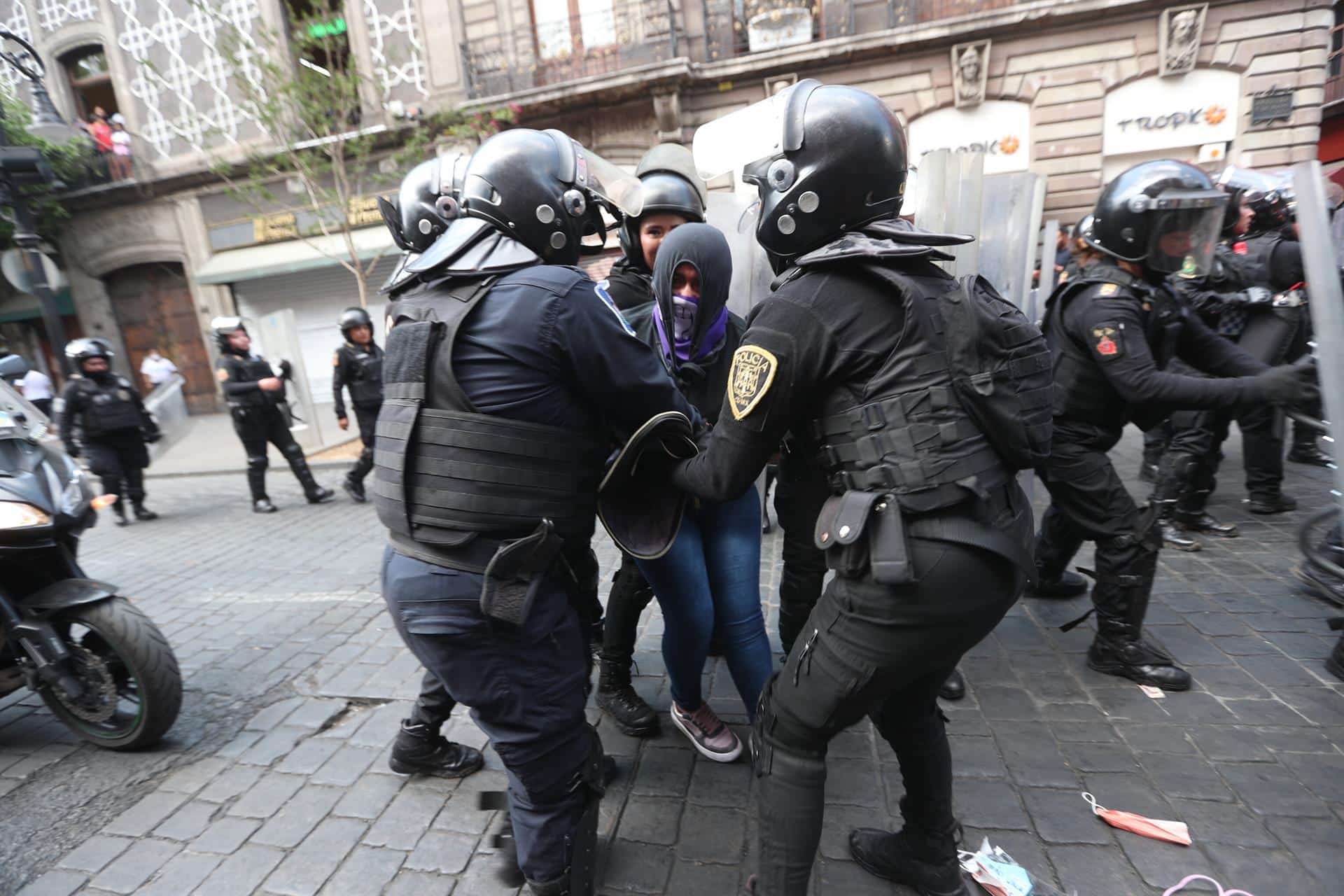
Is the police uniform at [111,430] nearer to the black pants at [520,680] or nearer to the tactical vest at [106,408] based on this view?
the tactical vest at [106,408]

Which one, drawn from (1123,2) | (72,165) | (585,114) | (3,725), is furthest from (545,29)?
(3,725)

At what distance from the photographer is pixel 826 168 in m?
1.55

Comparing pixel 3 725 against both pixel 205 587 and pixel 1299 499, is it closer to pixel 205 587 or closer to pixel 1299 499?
pixel 205 587

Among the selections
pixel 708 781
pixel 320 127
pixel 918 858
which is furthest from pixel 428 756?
pixel 320 127

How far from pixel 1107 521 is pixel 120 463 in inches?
343

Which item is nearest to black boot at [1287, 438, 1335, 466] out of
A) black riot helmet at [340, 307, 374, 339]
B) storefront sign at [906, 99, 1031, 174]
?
storefront sign at [906, 99, 1031, 174]

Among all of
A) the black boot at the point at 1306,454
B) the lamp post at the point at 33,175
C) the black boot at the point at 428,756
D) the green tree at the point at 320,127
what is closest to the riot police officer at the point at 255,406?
the lamp post at the point at 33,175

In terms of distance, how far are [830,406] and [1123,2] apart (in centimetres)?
1327

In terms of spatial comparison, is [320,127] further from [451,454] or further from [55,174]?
[451,454]

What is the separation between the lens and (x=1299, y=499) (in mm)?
4934

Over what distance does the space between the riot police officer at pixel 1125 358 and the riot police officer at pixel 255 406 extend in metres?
7.00

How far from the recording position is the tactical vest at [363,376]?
6.73m

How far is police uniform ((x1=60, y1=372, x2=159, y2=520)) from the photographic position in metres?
6.51

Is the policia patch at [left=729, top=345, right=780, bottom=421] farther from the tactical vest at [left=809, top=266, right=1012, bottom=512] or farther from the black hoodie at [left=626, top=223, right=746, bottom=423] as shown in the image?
the black hoodie at [left=626, top=223, right=746, bottom=423]
